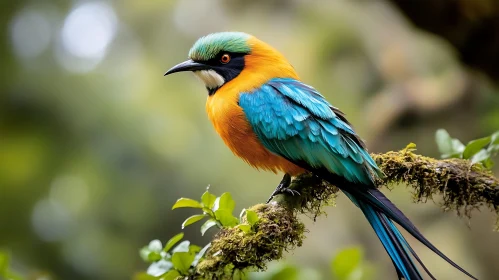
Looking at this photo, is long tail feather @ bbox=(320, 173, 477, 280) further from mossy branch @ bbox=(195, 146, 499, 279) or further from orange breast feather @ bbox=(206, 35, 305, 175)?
orange breast feather @ bbox=(206, 35, 305, 175)

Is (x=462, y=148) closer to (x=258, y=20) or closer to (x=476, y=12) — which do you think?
(x=476, y=12)

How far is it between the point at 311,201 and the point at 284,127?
46cm

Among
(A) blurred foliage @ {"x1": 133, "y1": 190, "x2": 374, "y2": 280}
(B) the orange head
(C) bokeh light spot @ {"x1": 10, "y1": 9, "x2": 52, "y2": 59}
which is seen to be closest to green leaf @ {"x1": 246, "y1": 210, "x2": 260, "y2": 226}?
(A) blurred foliage @ {"x1": 133, "y1": 190, "x2": 374, "y2": 280}

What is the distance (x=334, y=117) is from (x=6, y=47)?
4.96 meters

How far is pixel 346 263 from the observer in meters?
3.18

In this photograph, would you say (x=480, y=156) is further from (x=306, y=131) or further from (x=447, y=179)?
(x=306, y=131)

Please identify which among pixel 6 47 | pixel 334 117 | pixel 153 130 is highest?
pixel 6 47

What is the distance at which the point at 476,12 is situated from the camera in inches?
211

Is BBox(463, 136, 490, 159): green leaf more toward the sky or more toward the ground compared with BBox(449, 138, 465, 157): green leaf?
more toward the ground

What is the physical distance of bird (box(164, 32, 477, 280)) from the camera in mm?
3178

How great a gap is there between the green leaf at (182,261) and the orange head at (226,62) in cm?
160

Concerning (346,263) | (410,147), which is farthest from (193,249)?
(410,147)

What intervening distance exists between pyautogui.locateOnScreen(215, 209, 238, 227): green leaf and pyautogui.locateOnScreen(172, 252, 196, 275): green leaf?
0.20 metres

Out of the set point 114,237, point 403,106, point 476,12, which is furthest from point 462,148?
point 114,237
